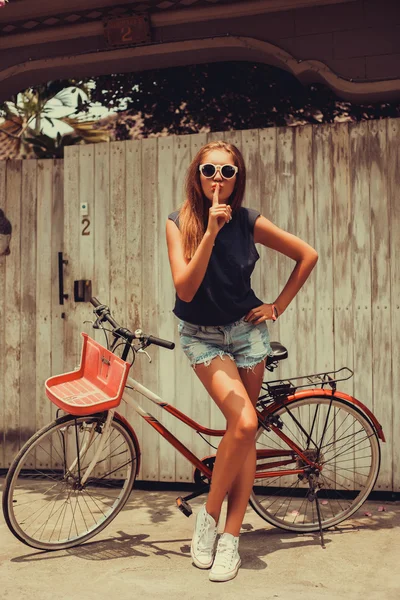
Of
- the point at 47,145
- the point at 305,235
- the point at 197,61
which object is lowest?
the point at 305,235

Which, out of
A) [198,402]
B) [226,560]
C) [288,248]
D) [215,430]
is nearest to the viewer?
[226,560]

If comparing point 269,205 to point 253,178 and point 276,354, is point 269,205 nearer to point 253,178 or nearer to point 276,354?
point 253,178

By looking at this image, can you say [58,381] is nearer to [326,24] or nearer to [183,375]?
[183,375]

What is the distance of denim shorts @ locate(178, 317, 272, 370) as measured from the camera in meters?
3.68

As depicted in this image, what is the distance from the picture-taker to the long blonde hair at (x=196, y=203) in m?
3.57

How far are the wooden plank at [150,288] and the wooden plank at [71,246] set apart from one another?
0.51m

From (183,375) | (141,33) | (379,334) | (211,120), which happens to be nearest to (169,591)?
(183,375)

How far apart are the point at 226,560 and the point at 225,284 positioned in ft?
4.30

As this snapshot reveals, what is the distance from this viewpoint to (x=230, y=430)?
354 cm

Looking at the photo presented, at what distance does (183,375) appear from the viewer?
16.8ft

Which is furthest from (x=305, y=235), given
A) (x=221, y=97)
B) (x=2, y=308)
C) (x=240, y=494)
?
(x=221, y=97)

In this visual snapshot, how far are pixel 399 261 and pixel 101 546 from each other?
2.57m

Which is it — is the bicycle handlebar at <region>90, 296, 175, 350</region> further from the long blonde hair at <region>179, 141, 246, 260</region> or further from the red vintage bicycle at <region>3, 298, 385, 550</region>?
the long blonde hair at <region>179, 141, 246, 260</region>

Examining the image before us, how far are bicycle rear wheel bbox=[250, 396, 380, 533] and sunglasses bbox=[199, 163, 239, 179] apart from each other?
4.37 ft
